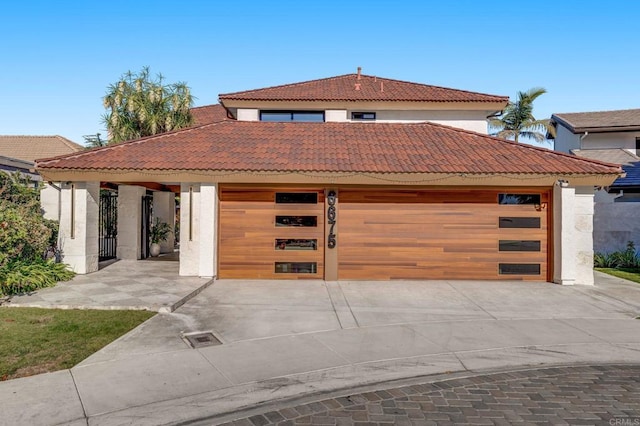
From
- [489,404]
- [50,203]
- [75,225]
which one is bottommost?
[489,404]

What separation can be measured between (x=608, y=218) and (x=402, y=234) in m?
10.6

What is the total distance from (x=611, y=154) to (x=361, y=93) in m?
13.4

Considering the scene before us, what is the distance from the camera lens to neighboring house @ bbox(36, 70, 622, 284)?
1052 cm

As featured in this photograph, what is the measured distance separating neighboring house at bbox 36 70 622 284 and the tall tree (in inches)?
286

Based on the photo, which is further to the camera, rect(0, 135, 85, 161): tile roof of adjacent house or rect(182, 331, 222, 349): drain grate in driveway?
rect(0, 135, 85, 161): tile roof of adjacent house

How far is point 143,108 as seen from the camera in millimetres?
18156

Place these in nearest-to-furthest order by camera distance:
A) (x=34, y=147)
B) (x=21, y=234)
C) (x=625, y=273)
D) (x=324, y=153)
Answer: (x=21, y=234), (x=324, y=153), (x=625, y=273), (x=34, y=147)

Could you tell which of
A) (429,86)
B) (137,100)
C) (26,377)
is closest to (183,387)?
(26,377)

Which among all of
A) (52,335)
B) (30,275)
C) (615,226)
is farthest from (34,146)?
(615,226)

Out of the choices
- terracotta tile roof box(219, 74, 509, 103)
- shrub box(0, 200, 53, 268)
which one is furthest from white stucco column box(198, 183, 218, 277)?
terracotta tile roof box(219, 74, 509, 103)

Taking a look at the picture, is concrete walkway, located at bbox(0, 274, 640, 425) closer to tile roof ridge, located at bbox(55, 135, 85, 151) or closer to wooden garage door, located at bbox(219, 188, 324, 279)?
wooden garage door, located at bbox(219, 188, 324, 279)

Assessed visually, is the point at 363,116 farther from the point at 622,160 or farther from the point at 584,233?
the point at 622,160

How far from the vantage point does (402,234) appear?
11.1 m

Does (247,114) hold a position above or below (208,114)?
below
